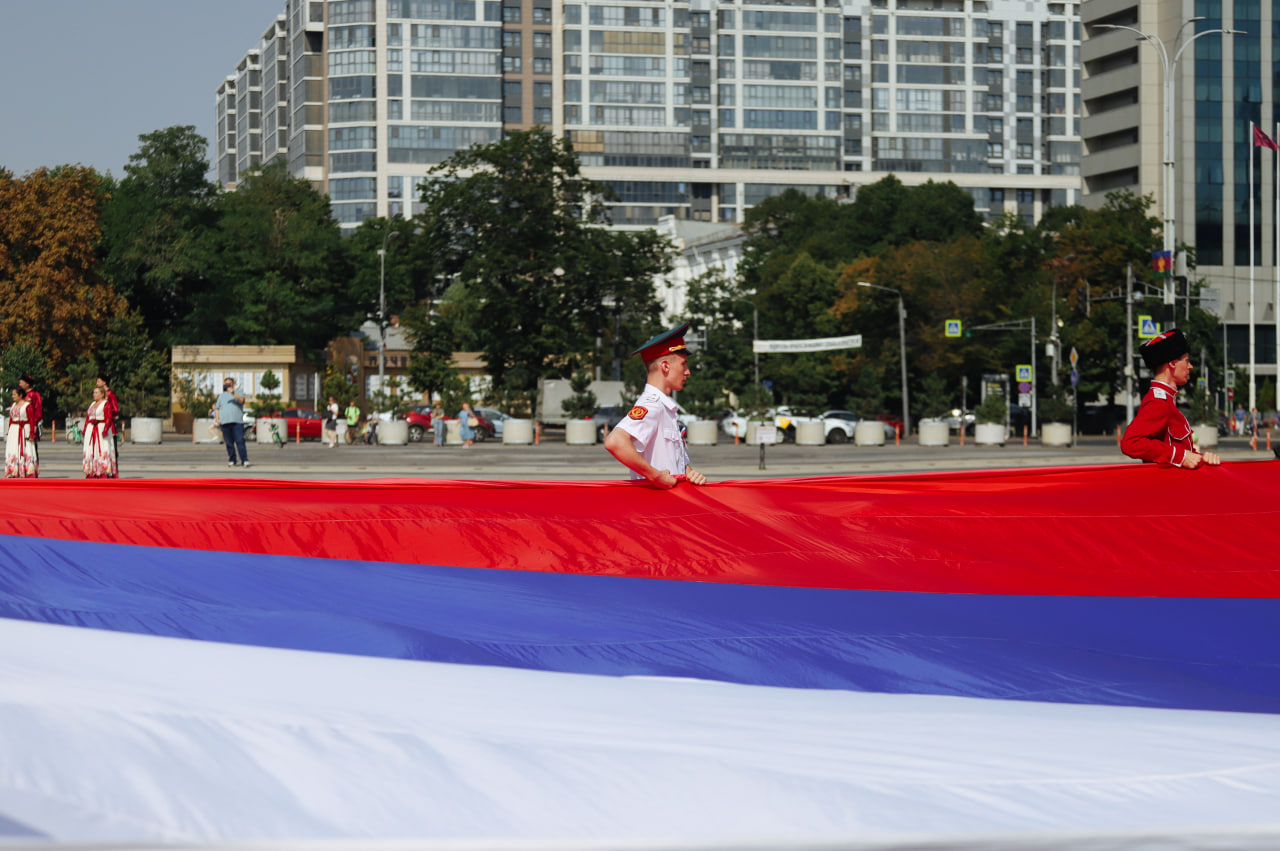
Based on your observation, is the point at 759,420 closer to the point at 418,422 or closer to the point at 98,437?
the point at 418,422

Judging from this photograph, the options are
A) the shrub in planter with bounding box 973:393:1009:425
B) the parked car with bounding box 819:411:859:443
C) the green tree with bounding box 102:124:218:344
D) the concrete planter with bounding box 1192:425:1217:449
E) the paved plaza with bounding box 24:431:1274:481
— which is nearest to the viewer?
the paved plaza with bounding box 24:431:1274:481

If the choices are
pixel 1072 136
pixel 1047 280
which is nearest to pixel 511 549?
pixel 1047 280

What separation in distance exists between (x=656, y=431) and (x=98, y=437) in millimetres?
15325

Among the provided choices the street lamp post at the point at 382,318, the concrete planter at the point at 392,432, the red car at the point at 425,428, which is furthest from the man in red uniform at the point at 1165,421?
the street lamp post at the point at 382,318

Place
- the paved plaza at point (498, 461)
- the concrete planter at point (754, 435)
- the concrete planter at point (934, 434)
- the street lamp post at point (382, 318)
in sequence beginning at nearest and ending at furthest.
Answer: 1. the paved plaza at point (498, 461)
2. the concrete planter at point (754, 435)
3. the concrete planter at point (934, 434)
4. the street lamp post at point (382, 318)

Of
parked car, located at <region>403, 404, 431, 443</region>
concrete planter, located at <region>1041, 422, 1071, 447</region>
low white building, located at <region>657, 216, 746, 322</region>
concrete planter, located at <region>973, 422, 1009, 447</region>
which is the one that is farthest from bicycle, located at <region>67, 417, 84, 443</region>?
low white building, located at <region>657, 216, 746, 322</region>

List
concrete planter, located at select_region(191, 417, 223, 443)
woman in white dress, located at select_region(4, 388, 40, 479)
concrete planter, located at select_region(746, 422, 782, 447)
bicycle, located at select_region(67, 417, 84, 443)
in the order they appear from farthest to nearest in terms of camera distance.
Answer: concrete planter, located at select_region(191, 417, 223, 443), bicycle, located at select_region(67, 417, 84, 443), concrete planter, located at select_region(746, 422, 782, 447), woman in white dress, located at select_region(4, 388, 40, 479)

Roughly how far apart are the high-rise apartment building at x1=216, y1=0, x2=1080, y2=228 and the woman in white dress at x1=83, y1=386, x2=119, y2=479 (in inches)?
4215

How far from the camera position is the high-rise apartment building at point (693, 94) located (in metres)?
124

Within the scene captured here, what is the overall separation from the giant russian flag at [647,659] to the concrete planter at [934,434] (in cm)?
4246

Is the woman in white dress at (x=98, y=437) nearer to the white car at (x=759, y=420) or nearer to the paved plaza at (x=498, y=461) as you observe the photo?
the paved plaza at (x=498, y=461)

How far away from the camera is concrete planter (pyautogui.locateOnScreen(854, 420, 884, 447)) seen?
47.6 metres

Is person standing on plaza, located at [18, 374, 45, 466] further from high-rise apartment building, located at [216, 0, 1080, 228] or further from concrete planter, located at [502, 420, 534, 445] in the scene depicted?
high-rise apartment building, located at [216, 0, 1080, 228]

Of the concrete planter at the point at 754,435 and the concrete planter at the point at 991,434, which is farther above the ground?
the concrete planter at the point at 754,435
